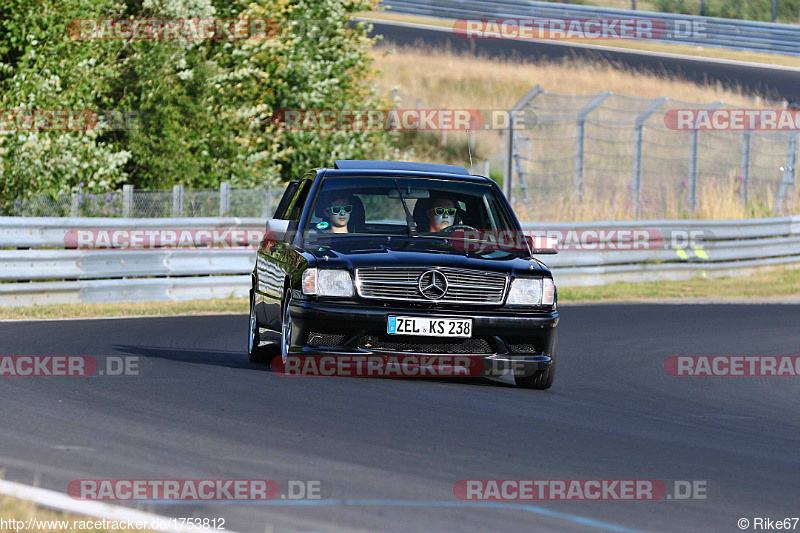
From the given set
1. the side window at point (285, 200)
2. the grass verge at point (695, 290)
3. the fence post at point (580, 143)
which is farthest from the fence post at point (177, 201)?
the fence post at point (580, 143)

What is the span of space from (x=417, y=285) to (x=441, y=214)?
1.27 m

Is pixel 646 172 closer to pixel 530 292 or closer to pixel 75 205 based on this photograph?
pixel 75 205

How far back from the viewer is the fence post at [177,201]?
781 inches

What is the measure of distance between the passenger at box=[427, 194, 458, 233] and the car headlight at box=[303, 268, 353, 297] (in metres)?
1.23

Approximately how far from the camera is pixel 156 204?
19.8 m

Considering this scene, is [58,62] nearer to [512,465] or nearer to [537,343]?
[537,343]

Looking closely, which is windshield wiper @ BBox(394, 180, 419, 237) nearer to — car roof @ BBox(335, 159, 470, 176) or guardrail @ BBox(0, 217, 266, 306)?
car roof @ BBox(335, 159, 470, 176)

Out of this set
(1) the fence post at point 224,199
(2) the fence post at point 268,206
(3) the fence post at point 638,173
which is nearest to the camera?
(1) the fence post at point 224,199

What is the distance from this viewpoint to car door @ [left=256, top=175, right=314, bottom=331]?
991 centimetres

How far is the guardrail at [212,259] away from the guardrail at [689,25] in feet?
67.2

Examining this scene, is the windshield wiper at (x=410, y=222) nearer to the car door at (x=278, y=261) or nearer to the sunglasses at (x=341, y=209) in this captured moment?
the sunglasses at (x=341, y=209)

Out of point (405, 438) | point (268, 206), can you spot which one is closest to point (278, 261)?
point (405, 438)

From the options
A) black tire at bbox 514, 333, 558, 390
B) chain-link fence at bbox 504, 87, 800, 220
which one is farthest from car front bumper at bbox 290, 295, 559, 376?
chain-link fence at bbox 504, 87, 800, 220

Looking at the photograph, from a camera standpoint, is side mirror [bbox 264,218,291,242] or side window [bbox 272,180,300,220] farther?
side window [bbox 272,180,300,220]
